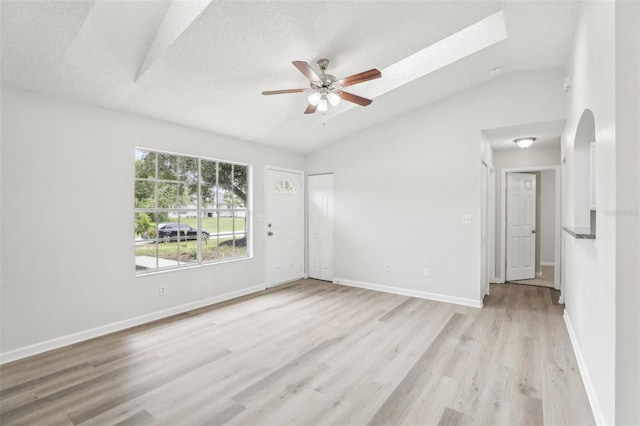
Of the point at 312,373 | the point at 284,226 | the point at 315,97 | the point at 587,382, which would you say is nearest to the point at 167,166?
the point at 315,97

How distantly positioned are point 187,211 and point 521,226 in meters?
5.87

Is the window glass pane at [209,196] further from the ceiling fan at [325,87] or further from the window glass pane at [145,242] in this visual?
the ceiling fan at [325,87]

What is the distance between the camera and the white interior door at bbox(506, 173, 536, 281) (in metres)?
5.84

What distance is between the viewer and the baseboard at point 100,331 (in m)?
2.86

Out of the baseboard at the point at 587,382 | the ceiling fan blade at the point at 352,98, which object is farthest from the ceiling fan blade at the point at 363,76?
the baseboard at the point at 587,382

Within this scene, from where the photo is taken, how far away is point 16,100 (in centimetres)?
286

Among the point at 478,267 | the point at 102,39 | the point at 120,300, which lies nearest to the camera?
the point at 102,39

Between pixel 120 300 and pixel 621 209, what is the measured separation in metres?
4.32

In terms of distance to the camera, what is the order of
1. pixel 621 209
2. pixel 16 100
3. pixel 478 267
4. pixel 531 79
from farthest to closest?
1. pixel 478 267
2. pixel 531 79
3. pixel 16 100
4. pixel 621 209

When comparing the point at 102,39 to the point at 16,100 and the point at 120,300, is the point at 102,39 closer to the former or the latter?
the point at 16,100

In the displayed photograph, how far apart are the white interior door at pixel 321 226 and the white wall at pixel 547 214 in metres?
5.35

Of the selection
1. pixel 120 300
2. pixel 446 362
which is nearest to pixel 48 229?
pixel 120 300

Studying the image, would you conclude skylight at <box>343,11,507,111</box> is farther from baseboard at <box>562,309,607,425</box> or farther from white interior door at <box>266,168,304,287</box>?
baseboard at <box>562,309,607,425</box>

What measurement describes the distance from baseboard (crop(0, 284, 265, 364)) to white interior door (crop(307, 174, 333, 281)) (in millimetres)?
1906
